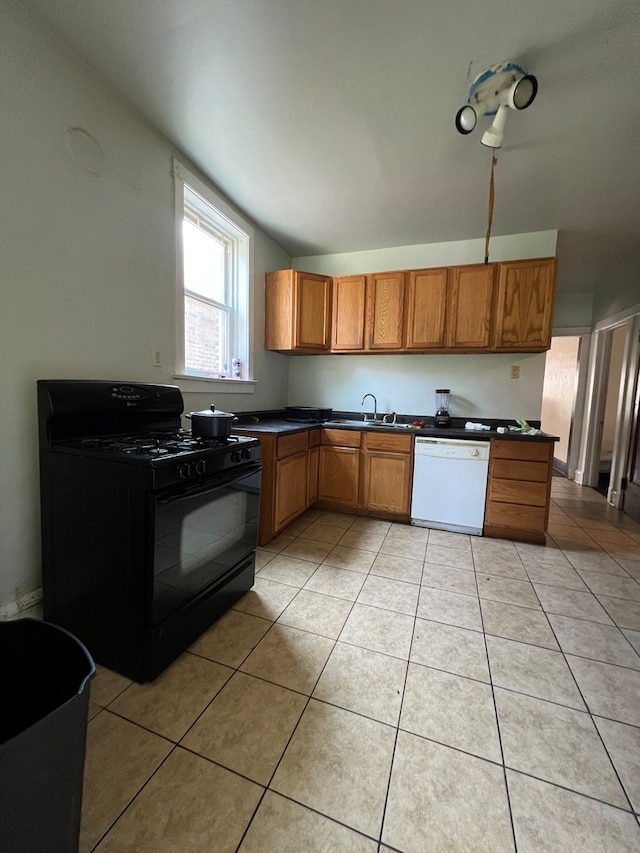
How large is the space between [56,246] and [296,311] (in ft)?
6.72

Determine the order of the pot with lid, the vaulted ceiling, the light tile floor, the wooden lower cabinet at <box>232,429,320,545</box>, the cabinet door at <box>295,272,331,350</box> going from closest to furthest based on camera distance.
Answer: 1. the light tile floor
2. the vaulted ceiling
3. the pot with lid
4. the wooden lower cabinet at <box>232,429,320,545</box>
5. the cabinet door at <box>295,272,331,350</box>

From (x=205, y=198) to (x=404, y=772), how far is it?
10.8 feet

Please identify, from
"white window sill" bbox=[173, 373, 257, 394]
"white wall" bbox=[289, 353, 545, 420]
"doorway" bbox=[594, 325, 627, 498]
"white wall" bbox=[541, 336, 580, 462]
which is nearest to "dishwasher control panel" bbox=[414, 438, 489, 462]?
"white wall" bbox=[289, 353, 545, 420]

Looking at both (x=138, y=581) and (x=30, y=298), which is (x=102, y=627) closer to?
(x=138, y=581)

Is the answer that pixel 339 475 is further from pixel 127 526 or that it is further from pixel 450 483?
pixel 127 526

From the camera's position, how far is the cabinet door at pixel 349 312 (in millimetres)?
3459

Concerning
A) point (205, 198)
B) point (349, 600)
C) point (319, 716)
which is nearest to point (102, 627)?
point (319, 716)

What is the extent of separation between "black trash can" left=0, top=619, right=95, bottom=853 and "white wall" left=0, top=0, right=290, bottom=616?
738 millimetres

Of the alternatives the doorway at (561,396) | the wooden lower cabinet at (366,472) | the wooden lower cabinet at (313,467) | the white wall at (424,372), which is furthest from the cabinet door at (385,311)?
the doorway at (561,396)

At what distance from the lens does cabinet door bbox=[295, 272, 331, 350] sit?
3391 mm

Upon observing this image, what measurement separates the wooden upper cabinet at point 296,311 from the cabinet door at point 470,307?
4.01ft

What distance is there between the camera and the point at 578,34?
4.68ft

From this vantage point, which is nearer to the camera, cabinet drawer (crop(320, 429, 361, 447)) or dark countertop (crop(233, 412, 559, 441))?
dark countertop (crop(233, 412, 559, 441))

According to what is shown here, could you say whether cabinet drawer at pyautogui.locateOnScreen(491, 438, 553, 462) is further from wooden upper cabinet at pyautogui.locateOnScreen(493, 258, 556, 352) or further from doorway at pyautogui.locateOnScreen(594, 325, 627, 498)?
doorway at pyautogui.locateOnScreen(594, 325, 627, 498)
